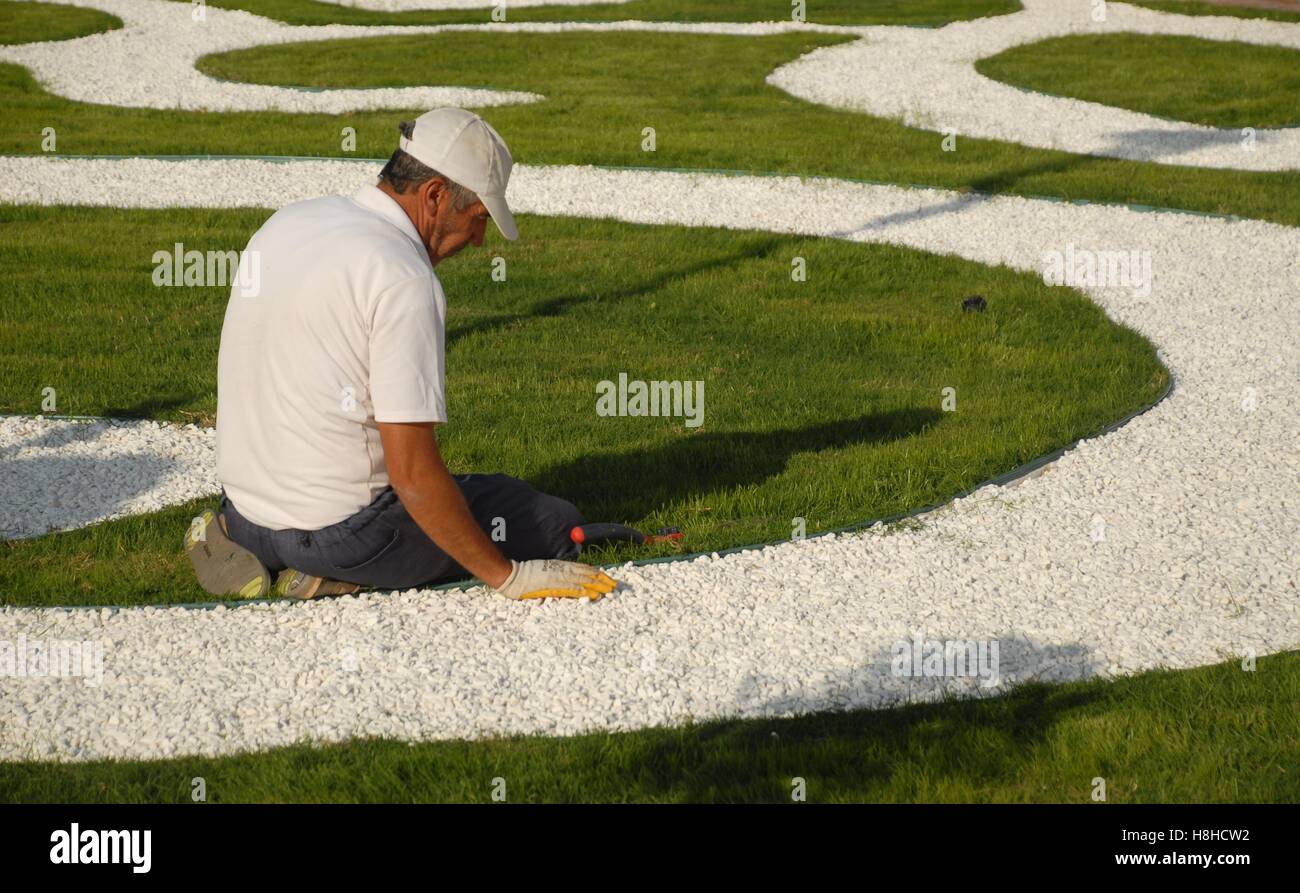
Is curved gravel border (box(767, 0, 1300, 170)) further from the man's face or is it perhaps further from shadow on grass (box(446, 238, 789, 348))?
the man's face

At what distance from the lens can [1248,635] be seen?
5.48 metres

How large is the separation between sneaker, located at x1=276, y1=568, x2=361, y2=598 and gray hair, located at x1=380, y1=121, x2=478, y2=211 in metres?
1.47

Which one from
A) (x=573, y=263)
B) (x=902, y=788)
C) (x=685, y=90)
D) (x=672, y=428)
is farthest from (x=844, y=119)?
(x=902, y=788)

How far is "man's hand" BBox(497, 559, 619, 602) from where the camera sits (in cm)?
549

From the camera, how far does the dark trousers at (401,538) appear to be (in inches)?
211

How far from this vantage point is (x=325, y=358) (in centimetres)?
507

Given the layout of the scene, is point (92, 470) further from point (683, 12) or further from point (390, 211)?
point (683, 12)

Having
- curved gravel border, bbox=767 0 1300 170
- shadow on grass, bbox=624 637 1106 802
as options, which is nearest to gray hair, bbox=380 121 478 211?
shadow on grass, bbox=624 637 1106 802

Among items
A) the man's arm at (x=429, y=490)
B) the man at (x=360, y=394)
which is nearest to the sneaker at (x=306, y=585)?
the man at (x=360, y=394)

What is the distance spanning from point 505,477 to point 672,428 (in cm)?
194

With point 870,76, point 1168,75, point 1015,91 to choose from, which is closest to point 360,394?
point 1015,91

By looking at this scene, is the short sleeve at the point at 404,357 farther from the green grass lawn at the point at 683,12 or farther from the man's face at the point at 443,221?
the green grass lawn at the point at 683,12

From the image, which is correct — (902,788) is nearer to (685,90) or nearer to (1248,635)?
(1248,635)

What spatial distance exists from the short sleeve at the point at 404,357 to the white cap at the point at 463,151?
40 centimetres
